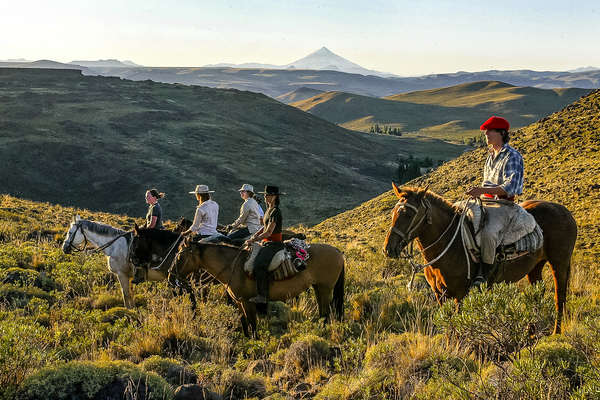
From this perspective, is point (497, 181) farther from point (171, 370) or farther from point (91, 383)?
point (91, 383)

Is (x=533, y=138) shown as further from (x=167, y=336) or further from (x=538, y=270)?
(x=167, y=336)

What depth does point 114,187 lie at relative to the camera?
44.3m

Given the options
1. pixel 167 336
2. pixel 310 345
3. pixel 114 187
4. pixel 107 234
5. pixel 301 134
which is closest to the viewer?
pixel 310 345

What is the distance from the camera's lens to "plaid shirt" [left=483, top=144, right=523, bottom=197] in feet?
20.6

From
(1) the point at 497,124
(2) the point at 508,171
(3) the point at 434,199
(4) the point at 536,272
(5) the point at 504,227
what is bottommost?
(4) the point at 536,272

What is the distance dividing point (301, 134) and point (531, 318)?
83706 millimetres

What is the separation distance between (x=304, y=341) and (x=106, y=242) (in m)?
5.78

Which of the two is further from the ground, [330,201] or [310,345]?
[310,345]

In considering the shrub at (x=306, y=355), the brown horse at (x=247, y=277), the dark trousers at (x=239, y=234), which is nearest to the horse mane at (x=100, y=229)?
the dark trousers at (x=239, y=234)

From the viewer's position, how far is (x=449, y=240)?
256 inches

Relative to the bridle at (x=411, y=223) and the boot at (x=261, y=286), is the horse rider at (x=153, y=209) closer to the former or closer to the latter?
the boot at (x=261, y=286)

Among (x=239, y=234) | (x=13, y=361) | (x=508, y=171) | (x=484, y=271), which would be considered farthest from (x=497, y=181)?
(x=13, y=361)

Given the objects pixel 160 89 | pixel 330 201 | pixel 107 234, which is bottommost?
pixel 330 201

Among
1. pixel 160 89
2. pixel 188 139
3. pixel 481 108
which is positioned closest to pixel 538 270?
pixel 188 139
